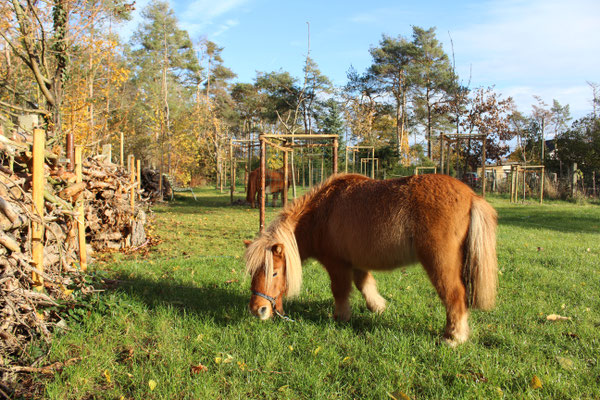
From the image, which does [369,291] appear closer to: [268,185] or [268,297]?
[268,297]

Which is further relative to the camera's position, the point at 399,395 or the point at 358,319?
the point at 358,319

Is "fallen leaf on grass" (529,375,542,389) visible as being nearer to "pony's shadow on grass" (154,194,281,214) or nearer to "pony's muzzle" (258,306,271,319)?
"pony's muzzle" (258,306,271,319)

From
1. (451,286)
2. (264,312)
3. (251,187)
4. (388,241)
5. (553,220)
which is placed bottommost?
(553,220)

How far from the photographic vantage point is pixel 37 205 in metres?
3.37

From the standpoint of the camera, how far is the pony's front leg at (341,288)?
3838 mm

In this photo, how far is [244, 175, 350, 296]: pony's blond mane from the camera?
3.47m

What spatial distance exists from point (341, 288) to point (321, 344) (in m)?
0.73

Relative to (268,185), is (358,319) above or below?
below

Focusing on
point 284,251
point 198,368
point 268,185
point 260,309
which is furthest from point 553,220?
point 198,368

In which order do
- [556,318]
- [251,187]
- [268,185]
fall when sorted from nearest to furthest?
[556,318]
[268,185]
[251,187]

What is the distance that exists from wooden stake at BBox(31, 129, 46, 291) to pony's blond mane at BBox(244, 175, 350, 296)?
1.84m

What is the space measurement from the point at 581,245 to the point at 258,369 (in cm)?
787

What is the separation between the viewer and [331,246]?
382 cm

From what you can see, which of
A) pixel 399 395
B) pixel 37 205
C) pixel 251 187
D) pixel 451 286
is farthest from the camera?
pixel 251 187
